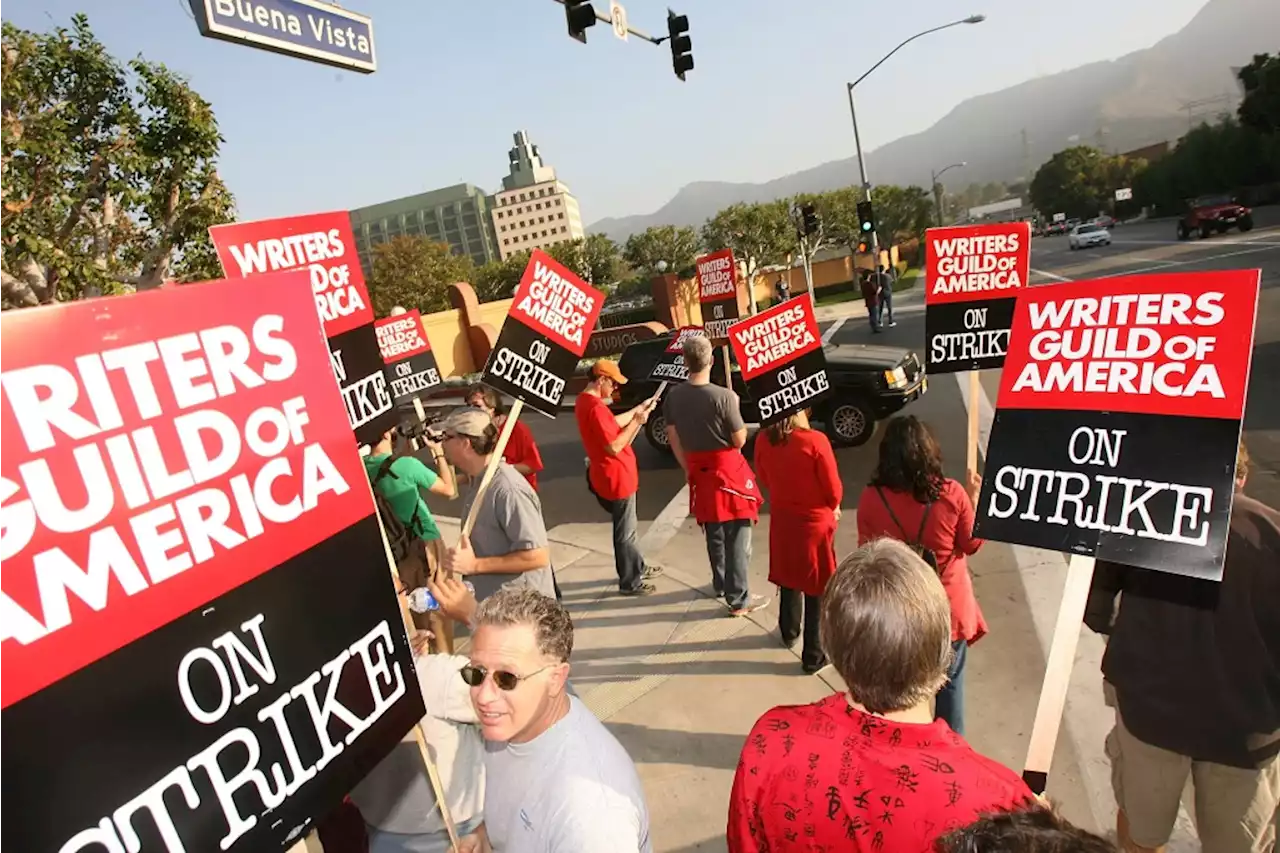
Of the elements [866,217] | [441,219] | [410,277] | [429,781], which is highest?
[441,219]

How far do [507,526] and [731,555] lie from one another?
2.32 meters

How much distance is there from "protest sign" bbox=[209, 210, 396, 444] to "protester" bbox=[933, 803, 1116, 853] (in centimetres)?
289

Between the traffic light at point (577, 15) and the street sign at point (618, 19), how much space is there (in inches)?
26.1

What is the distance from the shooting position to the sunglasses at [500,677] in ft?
6.56

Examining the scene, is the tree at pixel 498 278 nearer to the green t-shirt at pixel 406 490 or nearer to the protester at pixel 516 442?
the protester at pixel 516 442

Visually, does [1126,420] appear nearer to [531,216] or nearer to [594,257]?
[594,257]

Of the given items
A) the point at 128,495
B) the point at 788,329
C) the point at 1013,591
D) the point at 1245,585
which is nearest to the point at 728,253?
the point at 788,329

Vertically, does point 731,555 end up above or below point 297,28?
below

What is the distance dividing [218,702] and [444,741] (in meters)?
1.03

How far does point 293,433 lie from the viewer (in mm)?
1738

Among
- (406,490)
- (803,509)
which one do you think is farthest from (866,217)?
(406,490)

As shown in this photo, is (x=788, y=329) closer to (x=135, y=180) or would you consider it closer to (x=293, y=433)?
(x=293, y=433)

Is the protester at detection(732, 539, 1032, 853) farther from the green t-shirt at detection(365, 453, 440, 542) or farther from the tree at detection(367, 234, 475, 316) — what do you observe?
the tree at detection(367, 234, 475, 316)

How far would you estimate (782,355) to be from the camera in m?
4.90
